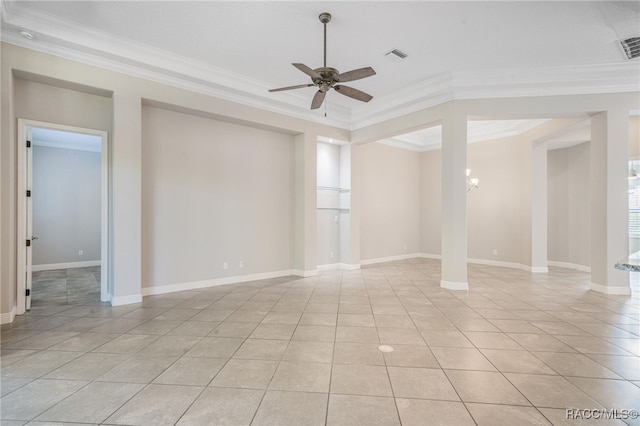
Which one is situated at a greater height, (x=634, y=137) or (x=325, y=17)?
(x=325, y=17)

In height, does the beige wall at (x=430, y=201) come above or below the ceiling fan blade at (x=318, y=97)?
below

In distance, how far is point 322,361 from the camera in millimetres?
2670

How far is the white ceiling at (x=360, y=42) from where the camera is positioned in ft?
11.4

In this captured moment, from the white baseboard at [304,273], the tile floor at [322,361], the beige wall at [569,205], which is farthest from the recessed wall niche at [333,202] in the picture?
the beige wall at [569,205]

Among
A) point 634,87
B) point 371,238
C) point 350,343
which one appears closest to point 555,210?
point 634,87

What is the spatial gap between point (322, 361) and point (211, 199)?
152 inches

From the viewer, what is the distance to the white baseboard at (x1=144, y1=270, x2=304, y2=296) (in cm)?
498

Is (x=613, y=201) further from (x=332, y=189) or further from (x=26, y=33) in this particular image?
(x=26, y=33)

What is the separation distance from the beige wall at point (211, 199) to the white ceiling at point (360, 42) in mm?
796

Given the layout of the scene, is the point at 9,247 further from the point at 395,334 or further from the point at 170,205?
the point at 395,334

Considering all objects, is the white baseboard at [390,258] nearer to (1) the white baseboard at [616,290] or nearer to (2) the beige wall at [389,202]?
(2) the beige wall at [389,202]

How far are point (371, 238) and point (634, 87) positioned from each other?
19.0ft

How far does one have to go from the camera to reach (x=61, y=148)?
308 inches

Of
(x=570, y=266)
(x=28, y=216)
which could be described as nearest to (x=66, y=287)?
(x=28, y=216)
